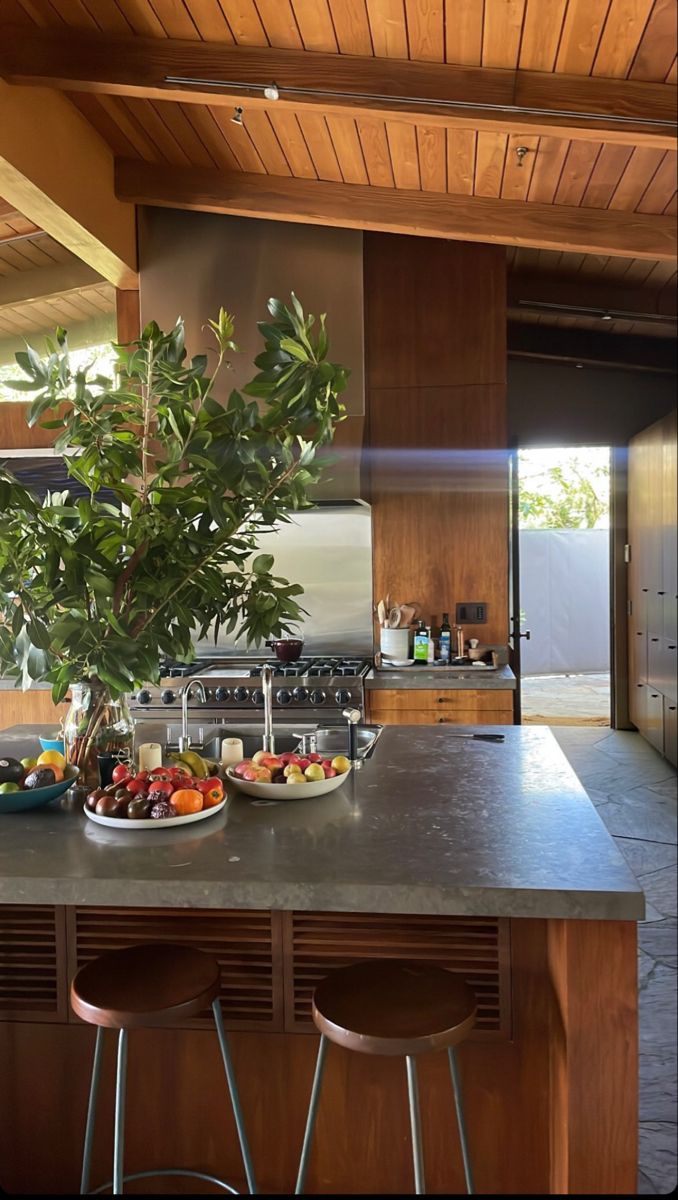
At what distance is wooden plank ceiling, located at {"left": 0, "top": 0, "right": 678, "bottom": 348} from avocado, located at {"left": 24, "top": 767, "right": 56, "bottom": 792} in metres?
2.35

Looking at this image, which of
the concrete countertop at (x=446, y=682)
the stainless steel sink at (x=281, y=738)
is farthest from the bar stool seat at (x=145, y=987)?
the concrete countertop at (x=446, y=682)

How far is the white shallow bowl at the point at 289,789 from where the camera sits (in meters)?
2.02

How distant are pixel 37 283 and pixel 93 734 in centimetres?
303

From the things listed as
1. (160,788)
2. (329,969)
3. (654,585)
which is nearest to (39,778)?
(160,788)

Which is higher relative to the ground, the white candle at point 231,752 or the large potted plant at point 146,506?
the large potted plant at point 146,506

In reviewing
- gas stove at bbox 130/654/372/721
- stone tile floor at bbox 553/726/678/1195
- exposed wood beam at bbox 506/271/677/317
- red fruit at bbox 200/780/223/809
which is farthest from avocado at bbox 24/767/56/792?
exposed wood beam at bbox 506/271/677/317

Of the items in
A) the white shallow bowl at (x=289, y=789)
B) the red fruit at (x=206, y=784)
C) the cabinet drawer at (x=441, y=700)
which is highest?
the red fruit at (x=206, y=784)

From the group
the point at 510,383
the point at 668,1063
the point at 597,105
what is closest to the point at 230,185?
the point at 597,105

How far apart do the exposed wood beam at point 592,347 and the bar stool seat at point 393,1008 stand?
575cm

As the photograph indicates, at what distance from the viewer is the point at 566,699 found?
856 centimetres

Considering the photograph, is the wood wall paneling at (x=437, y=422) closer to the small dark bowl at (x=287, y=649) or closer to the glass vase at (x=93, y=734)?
the small dark bowl at (x=287, y=649)

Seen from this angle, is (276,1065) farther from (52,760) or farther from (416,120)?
(416,120)

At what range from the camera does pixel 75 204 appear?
11.9 ft

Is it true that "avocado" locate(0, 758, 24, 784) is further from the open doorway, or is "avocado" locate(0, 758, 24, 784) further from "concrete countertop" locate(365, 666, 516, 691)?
the open doorway
